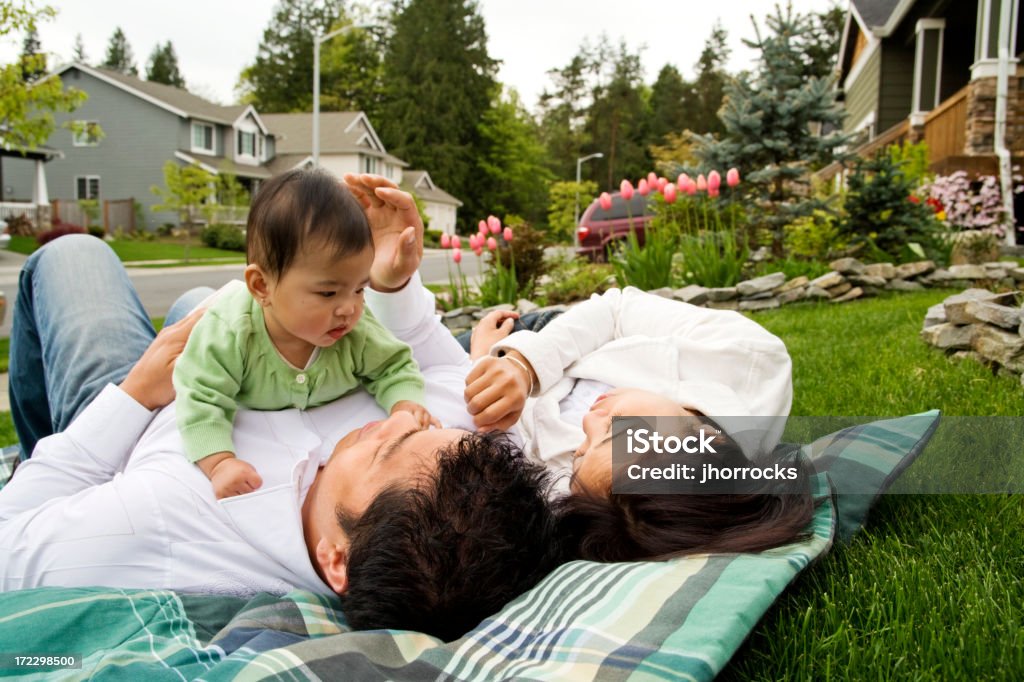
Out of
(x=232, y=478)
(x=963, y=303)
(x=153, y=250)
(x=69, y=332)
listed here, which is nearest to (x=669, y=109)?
(x=153, y=250)

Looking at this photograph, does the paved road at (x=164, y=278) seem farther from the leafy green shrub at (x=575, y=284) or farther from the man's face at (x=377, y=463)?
the man's face at (x=377, y=463)

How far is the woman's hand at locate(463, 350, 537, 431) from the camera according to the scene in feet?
7.84

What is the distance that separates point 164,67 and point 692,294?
249 feet

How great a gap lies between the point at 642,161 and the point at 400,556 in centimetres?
6024

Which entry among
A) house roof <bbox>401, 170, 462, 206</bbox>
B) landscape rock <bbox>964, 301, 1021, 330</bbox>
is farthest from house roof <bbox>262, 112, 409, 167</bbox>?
landscape rock <bbox>964, 301, 1021, 330</bbox>

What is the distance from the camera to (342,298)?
224 centimetres

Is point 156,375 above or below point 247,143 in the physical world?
below

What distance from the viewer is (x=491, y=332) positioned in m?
3.34

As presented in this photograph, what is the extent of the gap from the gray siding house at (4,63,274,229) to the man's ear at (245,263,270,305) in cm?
3824

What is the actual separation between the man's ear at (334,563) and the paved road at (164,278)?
11.3 m

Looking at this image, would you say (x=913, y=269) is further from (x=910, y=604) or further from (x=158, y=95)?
(x=158, y=95)

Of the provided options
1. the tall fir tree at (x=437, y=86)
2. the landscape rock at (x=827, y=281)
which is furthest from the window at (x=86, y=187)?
the landscape rock at (x=827, y=281)

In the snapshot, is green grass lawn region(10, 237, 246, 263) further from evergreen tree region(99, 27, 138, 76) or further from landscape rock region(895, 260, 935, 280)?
evergreen tree region(99, 27, 138, 76)

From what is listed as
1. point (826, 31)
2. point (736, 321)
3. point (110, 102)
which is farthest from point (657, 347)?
point (826, 31)
